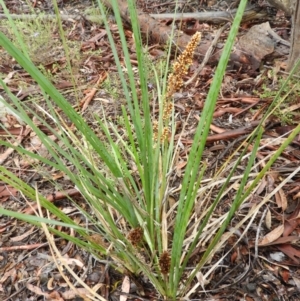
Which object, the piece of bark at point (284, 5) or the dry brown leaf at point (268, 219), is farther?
the piece of bark at point (284, 5)

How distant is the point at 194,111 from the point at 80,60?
81 cm

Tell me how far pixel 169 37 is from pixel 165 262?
131 cm

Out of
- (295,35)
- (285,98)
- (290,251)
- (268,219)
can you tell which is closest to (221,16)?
(295,35)

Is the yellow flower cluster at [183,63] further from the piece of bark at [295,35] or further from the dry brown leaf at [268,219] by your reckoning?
the piece of bark at [295,35]

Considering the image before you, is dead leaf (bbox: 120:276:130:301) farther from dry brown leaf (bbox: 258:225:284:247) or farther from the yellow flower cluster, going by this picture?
the yellow flower cluster

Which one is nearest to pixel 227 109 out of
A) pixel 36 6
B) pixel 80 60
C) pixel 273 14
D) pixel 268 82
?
pixel 268 82

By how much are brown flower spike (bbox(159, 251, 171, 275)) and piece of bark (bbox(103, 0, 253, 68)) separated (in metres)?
1.24

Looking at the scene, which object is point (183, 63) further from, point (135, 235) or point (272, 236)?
point (272, 236)

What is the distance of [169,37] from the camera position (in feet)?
6.06

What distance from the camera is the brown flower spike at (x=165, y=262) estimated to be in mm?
785

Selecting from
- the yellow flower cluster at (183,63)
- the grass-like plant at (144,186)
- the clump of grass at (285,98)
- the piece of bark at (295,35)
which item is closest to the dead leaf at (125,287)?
the grass-like plant at (144,186)

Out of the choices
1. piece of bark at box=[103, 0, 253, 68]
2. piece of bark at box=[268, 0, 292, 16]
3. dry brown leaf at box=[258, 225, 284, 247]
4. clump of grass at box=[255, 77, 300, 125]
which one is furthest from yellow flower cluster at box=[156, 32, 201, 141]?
piece of bark at box=[268, 0, 292, 16]

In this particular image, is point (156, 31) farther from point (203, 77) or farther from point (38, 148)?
point (38, 148)

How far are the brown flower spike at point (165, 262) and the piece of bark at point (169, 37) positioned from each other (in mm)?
1235
